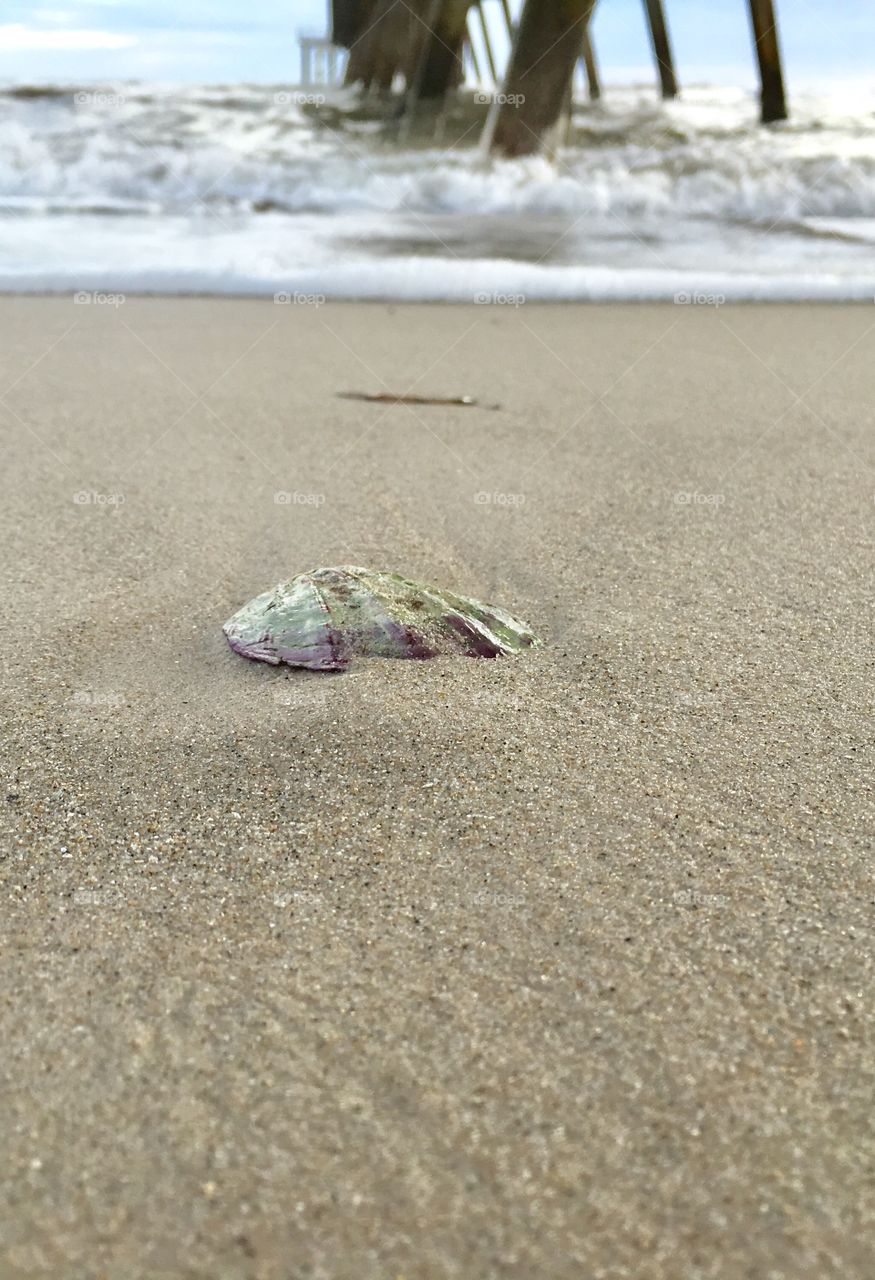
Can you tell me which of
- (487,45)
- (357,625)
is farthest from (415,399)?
(487,45)

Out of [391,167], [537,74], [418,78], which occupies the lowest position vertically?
[391,167]

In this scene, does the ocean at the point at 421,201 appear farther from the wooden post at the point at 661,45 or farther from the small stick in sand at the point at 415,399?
the small stick in sand at the point at 415,399

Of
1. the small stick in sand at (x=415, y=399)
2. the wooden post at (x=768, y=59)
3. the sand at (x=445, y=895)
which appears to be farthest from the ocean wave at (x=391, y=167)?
the sand at (x=445, y=895)

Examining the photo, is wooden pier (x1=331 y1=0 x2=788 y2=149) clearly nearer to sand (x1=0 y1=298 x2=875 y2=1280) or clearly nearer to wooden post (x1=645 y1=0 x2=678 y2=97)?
wooden post (x1=645 y1=0 x2=678 y2=97)

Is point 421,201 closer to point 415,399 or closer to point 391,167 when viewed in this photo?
point 391,167

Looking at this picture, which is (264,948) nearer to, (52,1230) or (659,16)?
(52,1230)

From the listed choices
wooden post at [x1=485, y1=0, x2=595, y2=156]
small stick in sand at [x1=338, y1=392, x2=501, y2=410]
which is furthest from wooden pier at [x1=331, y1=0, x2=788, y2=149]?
small stick in sand at [x1=338, y1=392, x2=501, y2=410]
